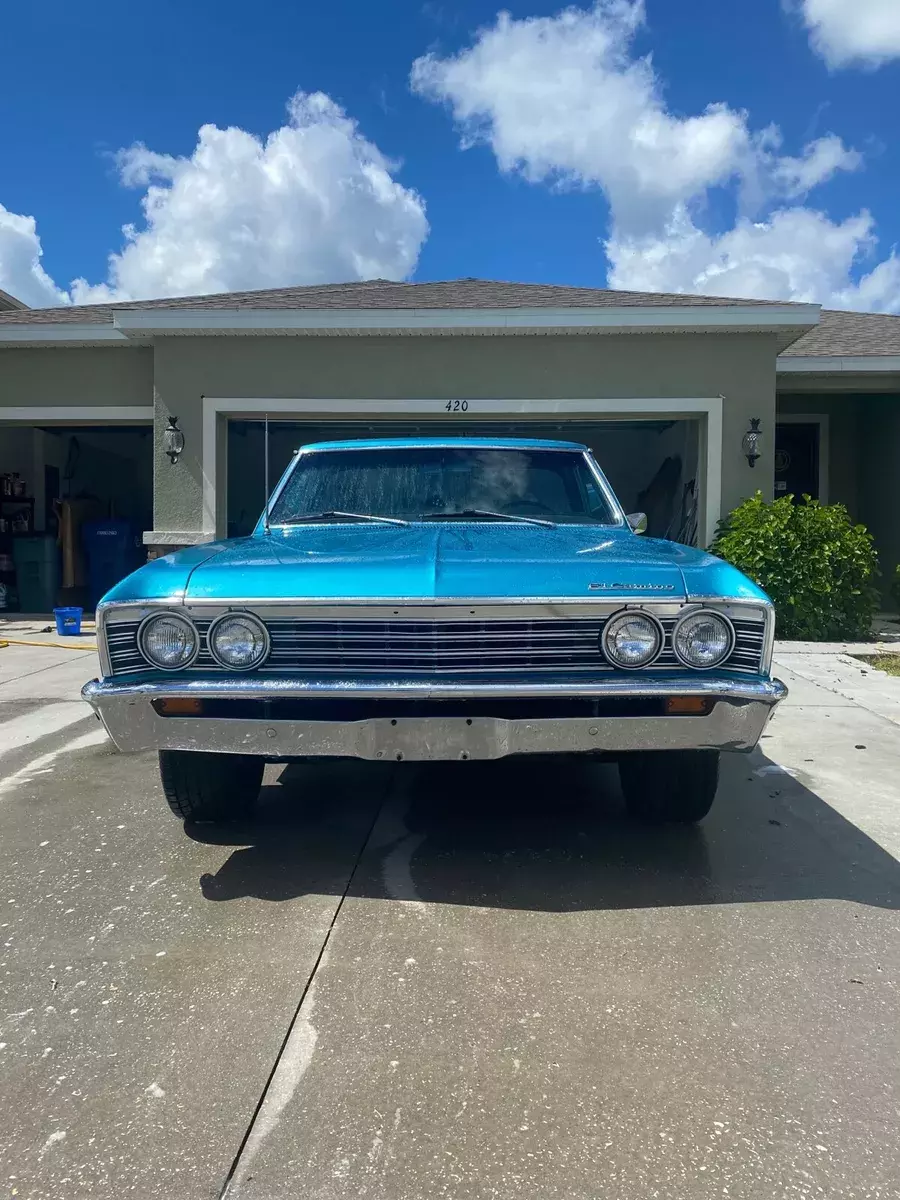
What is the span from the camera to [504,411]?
388 inches

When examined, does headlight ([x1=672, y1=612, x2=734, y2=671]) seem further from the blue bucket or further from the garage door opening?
the blue bucket

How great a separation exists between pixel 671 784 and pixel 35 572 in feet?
38.6

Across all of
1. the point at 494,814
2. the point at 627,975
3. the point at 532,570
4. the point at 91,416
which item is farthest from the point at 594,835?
the point at 91,416

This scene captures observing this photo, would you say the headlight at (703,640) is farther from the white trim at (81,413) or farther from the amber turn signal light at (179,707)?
the white trim at (81,413)

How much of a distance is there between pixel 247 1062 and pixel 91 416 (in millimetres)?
10224

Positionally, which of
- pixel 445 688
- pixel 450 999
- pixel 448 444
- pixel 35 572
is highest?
pixel 448 444

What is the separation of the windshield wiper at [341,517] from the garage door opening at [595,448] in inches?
192

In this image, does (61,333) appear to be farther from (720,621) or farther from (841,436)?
(841,436)

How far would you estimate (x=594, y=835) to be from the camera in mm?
3332

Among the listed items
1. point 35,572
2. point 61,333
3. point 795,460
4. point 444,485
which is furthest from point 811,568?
point 35,572

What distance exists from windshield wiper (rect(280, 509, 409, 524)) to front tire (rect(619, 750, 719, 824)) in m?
1.42

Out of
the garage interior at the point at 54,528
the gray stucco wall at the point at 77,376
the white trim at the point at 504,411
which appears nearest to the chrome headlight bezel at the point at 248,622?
the white trim at the point at 504,411

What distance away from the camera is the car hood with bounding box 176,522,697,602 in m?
2.64

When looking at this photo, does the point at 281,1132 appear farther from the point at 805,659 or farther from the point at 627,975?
the point at 805,659
